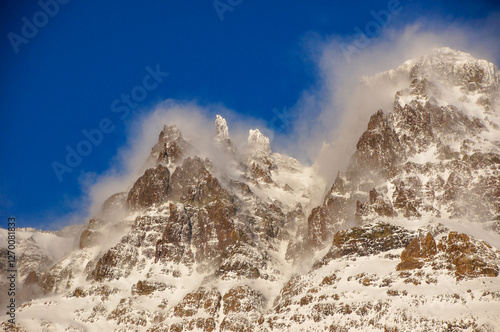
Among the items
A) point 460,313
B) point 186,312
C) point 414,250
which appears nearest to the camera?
point 460,313

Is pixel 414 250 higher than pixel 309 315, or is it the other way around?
pixel 414 250

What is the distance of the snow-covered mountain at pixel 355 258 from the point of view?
111m

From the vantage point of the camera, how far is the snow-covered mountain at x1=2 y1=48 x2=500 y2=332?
363ft

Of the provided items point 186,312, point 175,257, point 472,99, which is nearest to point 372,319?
point 186,312

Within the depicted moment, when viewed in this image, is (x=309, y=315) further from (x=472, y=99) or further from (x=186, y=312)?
(x=472, y=99)

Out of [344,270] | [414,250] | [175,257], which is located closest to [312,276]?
[344,270]

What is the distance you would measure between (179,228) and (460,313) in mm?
117773

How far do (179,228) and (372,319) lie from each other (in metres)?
99.2

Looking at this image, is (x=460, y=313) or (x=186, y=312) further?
(x=186, y=312)

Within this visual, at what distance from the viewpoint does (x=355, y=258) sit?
14212 centimetres

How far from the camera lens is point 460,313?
96.7 meters

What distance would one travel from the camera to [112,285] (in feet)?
583

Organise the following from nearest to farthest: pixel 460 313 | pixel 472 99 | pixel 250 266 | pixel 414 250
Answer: pixel 460 313, pixel 414 250, pixel 250 266, pixel 472 99

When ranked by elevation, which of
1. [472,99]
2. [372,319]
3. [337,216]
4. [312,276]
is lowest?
[372,319]
